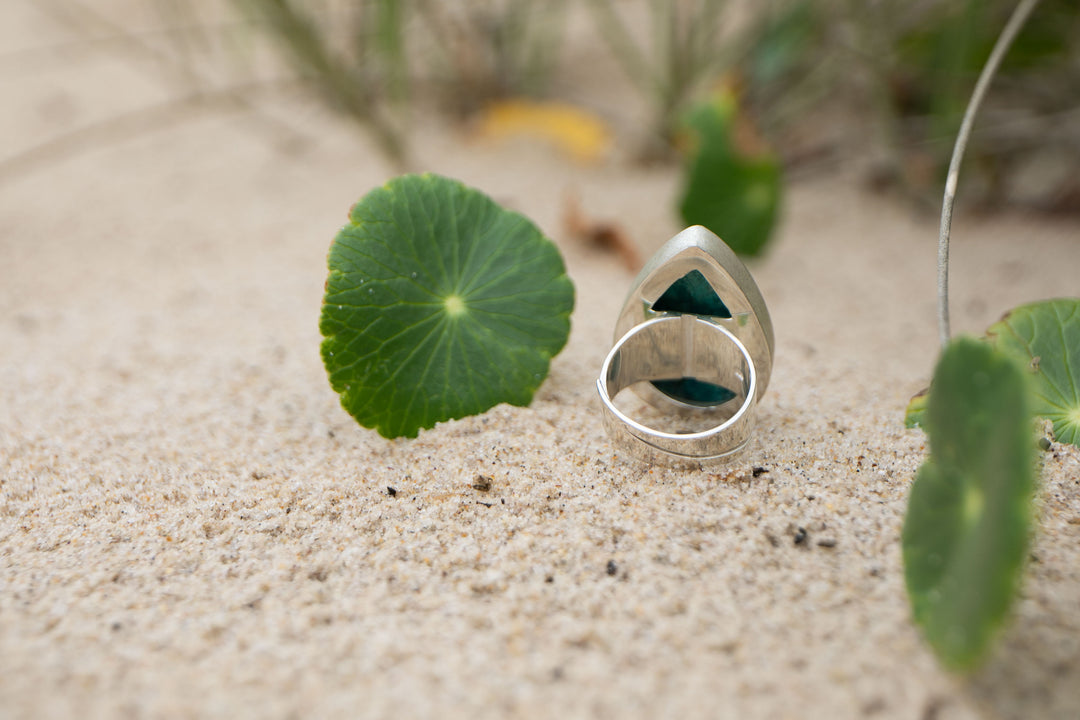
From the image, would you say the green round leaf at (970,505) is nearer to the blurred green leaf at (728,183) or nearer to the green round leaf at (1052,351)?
the green round leaf at (1052,351)

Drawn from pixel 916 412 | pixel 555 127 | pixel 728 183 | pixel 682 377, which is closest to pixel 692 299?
pixel 682 377

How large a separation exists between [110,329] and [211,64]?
1.77m

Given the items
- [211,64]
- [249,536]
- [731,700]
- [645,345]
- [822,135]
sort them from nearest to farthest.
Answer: [731,700] < [249,536] < [645,345] < [822,135] < [211,64]

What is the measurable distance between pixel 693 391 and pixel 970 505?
0.45 metres

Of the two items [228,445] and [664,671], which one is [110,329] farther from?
[664,671]

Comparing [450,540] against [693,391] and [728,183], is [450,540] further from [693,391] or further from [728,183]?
[728,183]

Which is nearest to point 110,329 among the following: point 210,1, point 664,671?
point 664,671

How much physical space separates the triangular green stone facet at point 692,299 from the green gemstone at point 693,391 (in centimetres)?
Answer: 12

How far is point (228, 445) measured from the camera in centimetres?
100

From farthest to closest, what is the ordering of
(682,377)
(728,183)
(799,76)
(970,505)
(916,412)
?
(799,76) → (728,183) → (682,377) → (916,412) → (970,505)

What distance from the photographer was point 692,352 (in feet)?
3.32

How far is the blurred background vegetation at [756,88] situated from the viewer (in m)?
1.75

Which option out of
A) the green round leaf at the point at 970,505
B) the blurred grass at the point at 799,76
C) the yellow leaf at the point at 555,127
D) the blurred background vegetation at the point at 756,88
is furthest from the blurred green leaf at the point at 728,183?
the green round leaf at the point at 970,505

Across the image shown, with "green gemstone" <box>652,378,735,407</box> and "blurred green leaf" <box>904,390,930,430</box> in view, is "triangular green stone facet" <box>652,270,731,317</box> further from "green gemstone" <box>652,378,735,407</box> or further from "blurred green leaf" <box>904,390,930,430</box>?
"blurred green leaf" <box>904,390,930,430</box>
